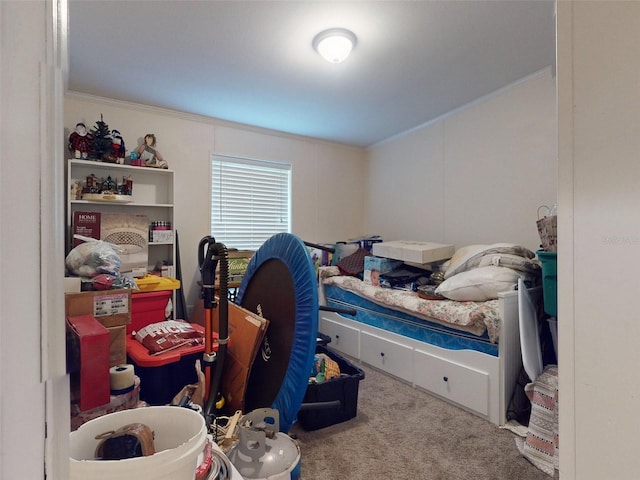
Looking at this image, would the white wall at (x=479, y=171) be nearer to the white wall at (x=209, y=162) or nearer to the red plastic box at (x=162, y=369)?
the white wall at (x=209, y=162)

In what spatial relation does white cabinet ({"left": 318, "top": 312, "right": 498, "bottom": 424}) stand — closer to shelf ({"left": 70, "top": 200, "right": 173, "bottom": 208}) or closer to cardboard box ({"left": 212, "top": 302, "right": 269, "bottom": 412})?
cardboard box ({"left": 212, "top": 302, "right": 269, "bottom": 412})

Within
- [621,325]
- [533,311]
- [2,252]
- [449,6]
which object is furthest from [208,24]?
[533,311]

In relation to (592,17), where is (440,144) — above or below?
above

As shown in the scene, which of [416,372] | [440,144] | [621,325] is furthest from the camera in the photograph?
[440,144]

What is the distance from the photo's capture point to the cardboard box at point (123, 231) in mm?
2686

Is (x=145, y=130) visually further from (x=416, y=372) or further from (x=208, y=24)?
(x=416, y=372)

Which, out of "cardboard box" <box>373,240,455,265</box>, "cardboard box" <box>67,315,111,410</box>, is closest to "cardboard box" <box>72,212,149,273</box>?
"cardboard box" <box>67,315,111,410</box>

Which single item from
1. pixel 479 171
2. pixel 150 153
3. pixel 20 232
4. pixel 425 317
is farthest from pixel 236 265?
pixel 20 232

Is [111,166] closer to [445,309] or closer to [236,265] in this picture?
[236,265]

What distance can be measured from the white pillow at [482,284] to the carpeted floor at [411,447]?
29.4 inches

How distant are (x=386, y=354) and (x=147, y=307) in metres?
1.85

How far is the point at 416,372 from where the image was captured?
245 cm

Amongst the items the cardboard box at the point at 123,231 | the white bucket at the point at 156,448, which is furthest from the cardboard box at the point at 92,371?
the cardboard box at the point at 123,231

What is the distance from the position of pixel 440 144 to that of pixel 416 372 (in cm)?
234
